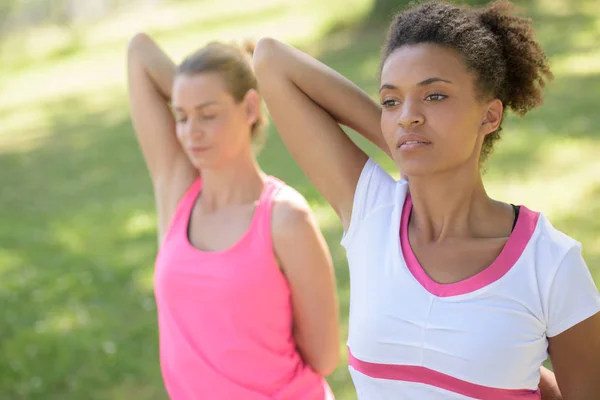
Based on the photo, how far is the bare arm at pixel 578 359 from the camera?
6.05ft

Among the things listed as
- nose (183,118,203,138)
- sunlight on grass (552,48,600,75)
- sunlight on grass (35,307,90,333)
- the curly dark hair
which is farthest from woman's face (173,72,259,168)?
sunlight on grass (552,48,600,75)

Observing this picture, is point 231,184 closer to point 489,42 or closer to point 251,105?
point 251,105

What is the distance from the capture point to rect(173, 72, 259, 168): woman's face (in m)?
2.76

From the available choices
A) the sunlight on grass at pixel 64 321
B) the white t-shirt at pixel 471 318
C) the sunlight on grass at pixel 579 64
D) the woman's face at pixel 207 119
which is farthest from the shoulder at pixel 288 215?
the sunlight on grass at pixel 579 64

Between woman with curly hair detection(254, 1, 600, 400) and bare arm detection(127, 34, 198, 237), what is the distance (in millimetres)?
957

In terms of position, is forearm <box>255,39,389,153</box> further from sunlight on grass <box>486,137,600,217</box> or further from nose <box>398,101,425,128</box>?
sunlight on grass <box>486,137,600,217</box>

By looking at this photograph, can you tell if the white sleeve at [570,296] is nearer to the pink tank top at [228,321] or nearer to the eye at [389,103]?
the eye at [389,103]

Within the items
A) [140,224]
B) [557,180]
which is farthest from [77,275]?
[557,180]

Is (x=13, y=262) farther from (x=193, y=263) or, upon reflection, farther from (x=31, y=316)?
(x=193, y=263)

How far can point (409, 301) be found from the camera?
194 centimetres

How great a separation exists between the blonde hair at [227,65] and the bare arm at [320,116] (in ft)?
1.37

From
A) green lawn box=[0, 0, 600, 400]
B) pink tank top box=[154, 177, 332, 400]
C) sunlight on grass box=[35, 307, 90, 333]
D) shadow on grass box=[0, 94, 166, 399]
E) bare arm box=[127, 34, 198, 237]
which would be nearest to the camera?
pink tank top box=[154, 177, 332, 400]

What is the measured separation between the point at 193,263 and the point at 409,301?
0.92 m

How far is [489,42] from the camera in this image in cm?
204
